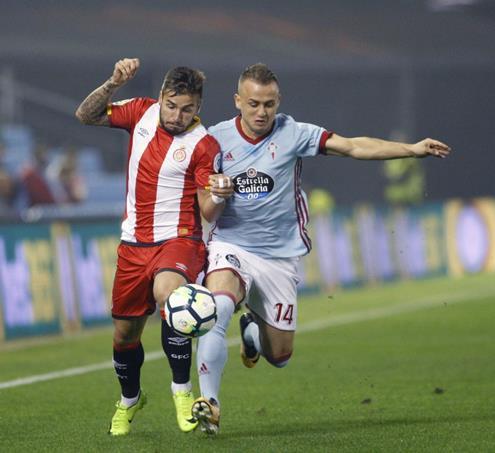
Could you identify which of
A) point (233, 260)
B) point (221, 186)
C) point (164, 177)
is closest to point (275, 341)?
point (233, 260)

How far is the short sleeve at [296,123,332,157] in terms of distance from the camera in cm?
863

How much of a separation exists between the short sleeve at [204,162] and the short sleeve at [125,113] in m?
0.43

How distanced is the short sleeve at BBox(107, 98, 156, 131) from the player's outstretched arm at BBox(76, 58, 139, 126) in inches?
1.5

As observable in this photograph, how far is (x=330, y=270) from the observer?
21.1 metres

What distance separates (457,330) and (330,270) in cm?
567

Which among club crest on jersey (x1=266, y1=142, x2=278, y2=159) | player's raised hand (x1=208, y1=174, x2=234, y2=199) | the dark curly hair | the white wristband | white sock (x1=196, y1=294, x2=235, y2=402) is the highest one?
the dark curly hair

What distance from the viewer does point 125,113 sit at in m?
8.50

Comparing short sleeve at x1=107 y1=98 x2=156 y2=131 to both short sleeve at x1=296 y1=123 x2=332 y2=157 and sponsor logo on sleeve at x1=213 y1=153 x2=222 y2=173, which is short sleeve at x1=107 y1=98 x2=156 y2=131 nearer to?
sponsor logo on sleeve at x1=213 y1=153 x2=222 y2=173

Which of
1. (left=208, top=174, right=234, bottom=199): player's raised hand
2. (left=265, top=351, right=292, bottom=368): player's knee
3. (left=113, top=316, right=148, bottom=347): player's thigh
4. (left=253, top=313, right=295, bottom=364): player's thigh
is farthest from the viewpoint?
(left=265, top=351, right=292, bottom=368): player's knee

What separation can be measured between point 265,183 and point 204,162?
0.53 m

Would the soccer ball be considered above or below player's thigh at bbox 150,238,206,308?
below

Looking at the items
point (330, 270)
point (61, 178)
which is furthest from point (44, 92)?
point (330, 270)

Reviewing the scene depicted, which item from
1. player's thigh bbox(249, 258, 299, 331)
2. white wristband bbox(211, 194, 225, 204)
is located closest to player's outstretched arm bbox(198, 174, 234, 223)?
white wristband bbox(211, 194, 225, 204)

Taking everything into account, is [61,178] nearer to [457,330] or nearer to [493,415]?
[457,330]
